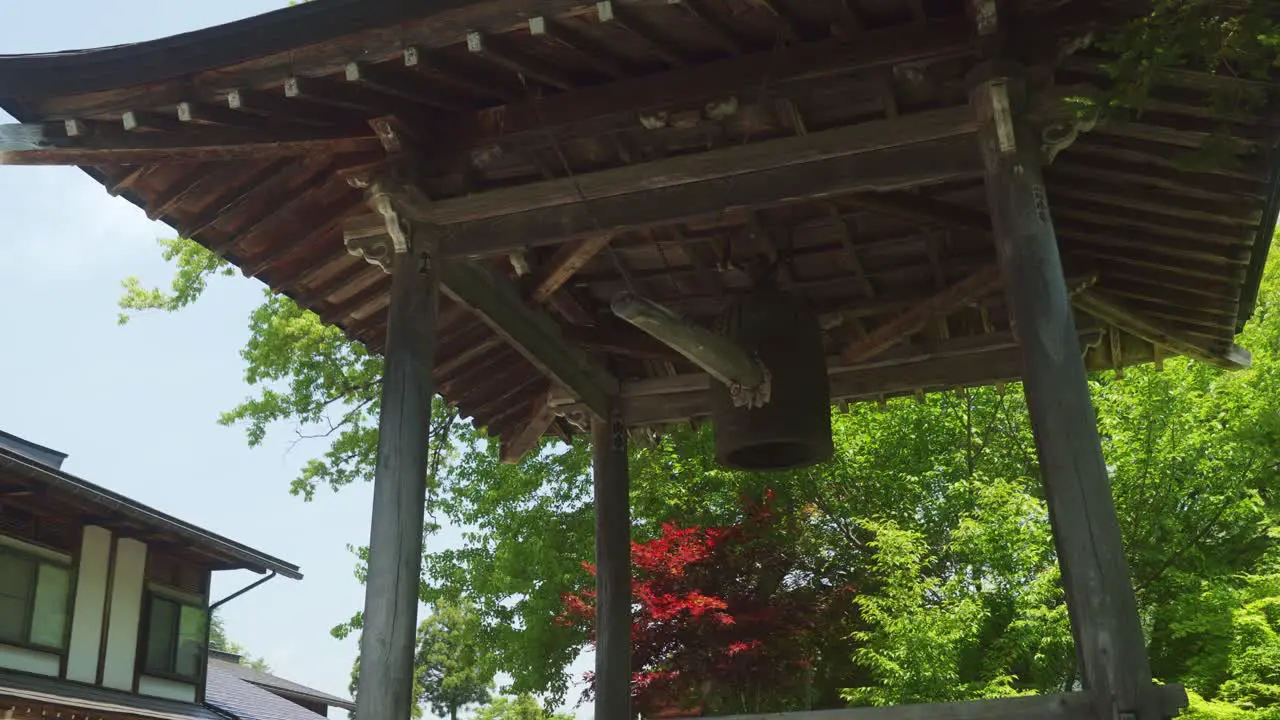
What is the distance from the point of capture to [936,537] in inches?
750

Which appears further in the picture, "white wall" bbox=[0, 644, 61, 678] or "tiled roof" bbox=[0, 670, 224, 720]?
"white wall" bbox=[0, 644, 61, 678]

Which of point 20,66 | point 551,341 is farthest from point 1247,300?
point 20,66

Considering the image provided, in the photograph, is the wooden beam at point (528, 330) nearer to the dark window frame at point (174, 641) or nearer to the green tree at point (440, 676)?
the dark window frame at point (174, 641)

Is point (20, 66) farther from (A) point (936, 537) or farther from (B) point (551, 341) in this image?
(A) point (936, 537)

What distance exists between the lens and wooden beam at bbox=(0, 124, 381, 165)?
5.26 m

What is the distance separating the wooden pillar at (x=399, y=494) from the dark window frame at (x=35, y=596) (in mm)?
10109

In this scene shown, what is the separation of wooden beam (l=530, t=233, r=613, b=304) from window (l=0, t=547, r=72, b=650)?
973 cm

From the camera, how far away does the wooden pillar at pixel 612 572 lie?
287 inches

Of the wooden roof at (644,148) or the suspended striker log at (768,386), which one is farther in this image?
the suspended striker log at (768,386)

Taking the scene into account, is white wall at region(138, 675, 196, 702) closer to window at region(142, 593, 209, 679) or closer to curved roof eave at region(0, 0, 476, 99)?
window at region(142, 593, 209, 679)

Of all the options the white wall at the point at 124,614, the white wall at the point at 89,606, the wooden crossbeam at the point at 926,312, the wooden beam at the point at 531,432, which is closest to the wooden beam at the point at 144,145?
the wooden beam at the point at 531,432

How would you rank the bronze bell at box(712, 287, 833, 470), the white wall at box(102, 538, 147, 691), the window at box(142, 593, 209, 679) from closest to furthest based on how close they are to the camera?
the bronze bell at box(712, 287, 833, 470) → the white wall at box(102, 538, 147, 691) → the window at box(142, 593, 209, 679)

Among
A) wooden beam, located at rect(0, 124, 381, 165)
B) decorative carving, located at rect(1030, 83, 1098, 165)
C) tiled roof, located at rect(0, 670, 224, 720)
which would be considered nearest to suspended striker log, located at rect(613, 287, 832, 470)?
decorative carving, located at rect(1030, 83, 1098, 165)

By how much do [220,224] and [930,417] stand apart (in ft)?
55.5
